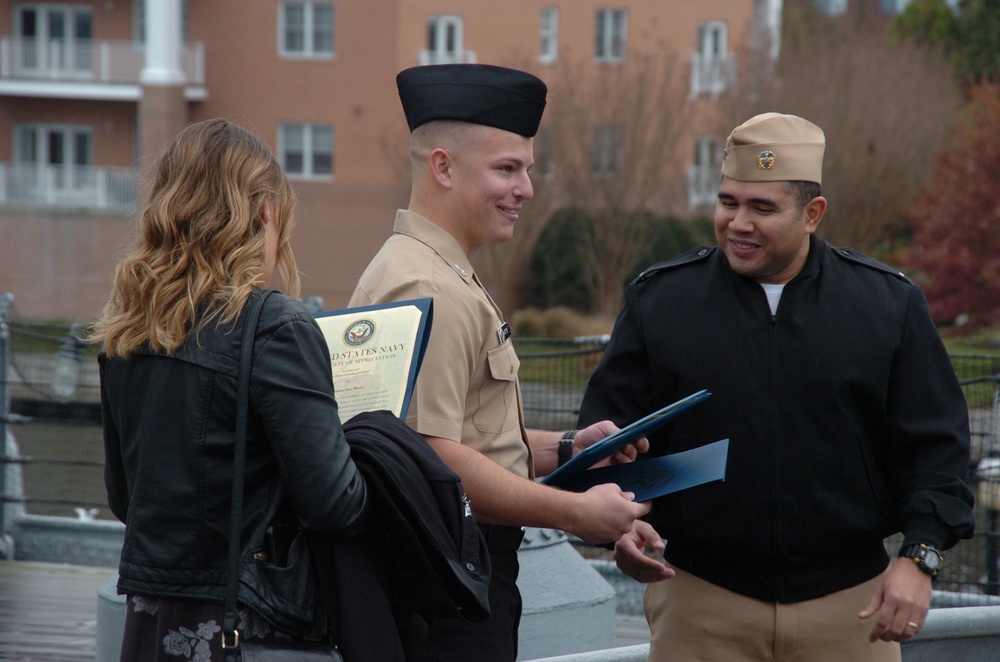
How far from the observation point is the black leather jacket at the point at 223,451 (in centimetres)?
238

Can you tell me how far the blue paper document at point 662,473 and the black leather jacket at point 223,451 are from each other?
2.59 ft

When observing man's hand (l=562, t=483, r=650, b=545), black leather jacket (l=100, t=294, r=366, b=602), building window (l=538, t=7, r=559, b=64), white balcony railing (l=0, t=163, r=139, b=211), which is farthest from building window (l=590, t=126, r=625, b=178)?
black leather jacket (l=100, t=294, r=366, b=602)

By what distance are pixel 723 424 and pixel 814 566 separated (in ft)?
1.44

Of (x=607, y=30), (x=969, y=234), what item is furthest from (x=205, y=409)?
(x=607, y=30)

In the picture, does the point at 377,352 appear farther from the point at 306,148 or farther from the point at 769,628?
the point at 306,148

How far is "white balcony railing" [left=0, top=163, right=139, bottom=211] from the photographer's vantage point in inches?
1259

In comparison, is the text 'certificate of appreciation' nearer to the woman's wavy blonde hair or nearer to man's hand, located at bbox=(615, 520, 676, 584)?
the woman's wavy blonde hair

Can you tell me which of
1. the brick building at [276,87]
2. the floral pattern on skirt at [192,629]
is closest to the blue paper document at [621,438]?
the floral pattern on skirt at [192,629]

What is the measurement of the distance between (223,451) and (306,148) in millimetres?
30937

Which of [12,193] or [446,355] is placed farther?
[12,193]

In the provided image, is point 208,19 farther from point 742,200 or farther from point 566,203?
point 742,200

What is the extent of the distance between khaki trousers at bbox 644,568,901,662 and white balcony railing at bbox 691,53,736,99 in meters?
25.6

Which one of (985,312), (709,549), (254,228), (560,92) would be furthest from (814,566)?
(560,92)

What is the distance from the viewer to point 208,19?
3244cm
